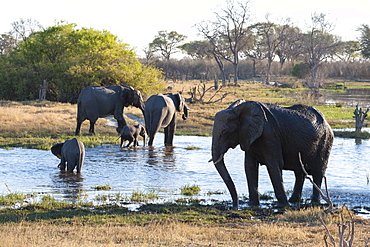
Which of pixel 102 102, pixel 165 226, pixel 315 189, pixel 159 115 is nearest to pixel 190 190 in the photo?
pixel 315 189

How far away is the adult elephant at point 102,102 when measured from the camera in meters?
19.8

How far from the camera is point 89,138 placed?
1859cm

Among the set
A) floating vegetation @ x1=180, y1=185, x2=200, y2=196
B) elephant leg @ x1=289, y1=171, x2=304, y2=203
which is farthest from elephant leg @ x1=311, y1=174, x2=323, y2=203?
floating vegetation @ x1=180, y1=185, x2=200, y2=196

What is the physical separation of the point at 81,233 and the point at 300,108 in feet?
16.0

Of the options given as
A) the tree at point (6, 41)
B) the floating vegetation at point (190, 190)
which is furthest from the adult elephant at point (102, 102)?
the tree at point (6, 41)

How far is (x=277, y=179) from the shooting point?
9250mm

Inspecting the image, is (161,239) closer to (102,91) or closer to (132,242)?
(132,242)

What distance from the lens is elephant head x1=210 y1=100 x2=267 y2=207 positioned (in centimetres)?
880

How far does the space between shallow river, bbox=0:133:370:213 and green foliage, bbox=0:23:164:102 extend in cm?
1610

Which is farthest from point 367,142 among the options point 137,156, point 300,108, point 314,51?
point 314,51

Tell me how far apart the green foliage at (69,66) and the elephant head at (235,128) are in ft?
78.2

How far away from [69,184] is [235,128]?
4.23 metres

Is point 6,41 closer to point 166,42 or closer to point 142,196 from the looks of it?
point 166,42

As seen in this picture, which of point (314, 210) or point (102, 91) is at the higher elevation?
point (102, 91)
